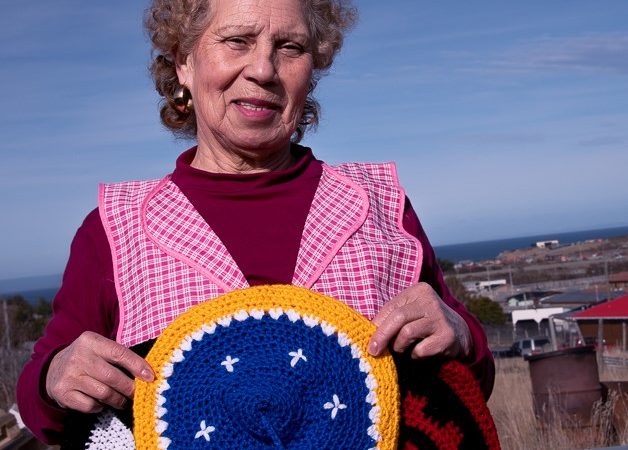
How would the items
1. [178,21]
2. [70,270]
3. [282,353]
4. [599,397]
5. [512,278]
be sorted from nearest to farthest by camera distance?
1. [282,353]
2. [70,270]
3. [178,21]
4. [599,397]
5. [512,278]

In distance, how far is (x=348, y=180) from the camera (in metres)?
2.06

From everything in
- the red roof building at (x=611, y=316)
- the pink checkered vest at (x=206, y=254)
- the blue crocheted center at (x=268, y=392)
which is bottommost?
the red roof building at (x=611, y=316)

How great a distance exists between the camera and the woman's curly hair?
78.9 inches

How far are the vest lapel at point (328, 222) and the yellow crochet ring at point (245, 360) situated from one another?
180mm

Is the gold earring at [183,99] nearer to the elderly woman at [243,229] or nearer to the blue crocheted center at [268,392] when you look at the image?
the elderly woman at [243,229]

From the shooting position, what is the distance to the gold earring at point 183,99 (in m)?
2.18

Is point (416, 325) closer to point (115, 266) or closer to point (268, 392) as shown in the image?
point (268, 392)

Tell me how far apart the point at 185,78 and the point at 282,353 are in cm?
80

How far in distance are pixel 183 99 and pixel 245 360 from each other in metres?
0.81

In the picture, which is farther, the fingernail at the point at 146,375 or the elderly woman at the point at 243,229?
the elderly woman at the point at 243,229

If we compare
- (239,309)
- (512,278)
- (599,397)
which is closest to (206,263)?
(239,309)

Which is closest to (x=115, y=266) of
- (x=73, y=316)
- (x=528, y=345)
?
(x=73, y=316)

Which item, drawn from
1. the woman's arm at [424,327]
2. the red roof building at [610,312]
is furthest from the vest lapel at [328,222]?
the red roof building at [610,312]

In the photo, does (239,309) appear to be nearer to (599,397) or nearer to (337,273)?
(337,273)
